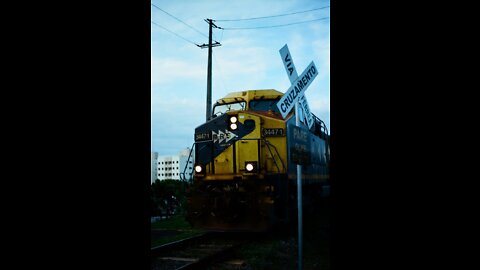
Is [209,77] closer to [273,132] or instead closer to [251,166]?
[273,132]

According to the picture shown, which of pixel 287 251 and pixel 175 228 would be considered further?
pixel 175 228

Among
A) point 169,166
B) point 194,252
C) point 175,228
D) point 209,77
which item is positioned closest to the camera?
point 194,252

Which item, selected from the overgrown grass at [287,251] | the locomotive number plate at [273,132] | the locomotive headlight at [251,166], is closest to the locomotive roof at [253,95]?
the locomotive number plate at [273,132]

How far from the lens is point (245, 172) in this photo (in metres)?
8.09

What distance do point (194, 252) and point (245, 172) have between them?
1931 millimetres

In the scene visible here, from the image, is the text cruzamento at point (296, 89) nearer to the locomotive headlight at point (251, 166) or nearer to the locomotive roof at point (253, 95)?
the locomotive headlight at point (251, 166)

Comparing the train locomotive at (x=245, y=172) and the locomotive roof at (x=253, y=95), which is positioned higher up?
the locomotive roof at (x=253, y=95)

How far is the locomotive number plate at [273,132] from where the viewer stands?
336 inches

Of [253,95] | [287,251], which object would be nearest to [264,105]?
[253,95]

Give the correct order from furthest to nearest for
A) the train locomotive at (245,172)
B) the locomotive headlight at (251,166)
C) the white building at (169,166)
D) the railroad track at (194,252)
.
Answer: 1. the white building at (169,166)
2. the locomotive headlight at (251,166)
3. the train locomotive at (245,172)
4. the railroad track at (194,252)
